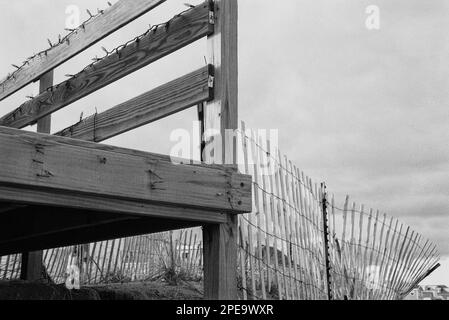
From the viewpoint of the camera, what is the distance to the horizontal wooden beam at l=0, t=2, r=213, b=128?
236 centimetres

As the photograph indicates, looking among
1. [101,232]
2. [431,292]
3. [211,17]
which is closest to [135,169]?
[211,17]

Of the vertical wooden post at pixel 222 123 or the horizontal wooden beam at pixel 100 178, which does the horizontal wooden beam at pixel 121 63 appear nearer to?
the vertical wooden post at pixel 222 123

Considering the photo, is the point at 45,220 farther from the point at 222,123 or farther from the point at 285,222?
the point at 285,222

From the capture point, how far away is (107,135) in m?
3.06

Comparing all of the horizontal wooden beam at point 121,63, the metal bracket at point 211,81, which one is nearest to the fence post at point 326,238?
the horizontal wooden beam at point 121,63

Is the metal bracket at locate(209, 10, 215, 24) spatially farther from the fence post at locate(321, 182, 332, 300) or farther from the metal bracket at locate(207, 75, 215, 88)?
the fence post at locate(321, 182, 332, 300)

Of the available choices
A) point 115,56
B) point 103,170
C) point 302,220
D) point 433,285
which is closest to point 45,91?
point 115,56

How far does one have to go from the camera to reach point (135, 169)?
72.8 inches

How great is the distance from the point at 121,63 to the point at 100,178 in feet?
4.54

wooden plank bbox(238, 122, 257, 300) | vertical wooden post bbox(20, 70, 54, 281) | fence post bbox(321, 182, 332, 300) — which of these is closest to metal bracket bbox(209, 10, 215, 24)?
wooden plank bbox(238, 122, 257, 300)

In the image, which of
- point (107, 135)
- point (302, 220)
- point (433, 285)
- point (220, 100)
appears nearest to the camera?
point (220, 100)

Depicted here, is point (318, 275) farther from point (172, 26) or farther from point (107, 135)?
point (172, 26)
